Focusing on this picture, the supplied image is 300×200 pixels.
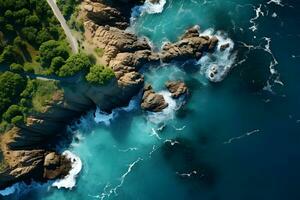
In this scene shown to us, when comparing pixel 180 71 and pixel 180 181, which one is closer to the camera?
pixel 180 181

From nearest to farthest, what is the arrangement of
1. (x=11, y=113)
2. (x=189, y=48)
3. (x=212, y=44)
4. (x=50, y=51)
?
(x=11, y=113) < (x=50, y=51) < (x=189, y=48) < (x=212, y=44)

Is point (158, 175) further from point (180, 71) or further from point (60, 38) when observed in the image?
point (60, 38)

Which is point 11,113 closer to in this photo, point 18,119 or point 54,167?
point 18,119

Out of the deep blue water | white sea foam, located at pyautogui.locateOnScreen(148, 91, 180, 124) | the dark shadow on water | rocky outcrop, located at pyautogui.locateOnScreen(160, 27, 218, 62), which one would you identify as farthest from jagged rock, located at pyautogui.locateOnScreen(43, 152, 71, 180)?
rocky outcrop, located at pyautogui.locateOnScreen(160, 27, 218, 62)

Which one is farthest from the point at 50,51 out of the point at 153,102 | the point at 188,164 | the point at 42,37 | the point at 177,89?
the point at 188,164

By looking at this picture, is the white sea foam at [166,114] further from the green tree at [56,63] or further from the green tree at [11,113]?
the green tree at [11,113]

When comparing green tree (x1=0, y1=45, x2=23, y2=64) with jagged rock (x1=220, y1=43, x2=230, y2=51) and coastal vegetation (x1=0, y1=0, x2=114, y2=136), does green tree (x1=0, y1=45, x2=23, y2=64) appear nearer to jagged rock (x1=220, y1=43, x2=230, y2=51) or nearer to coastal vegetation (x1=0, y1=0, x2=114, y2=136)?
coastal vegetation (x1=0, y1=0, x2=114, y2=136)

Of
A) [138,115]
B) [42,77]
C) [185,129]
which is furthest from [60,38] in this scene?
[185,129]

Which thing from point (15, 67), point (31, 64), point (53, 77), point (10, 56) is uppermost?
point (10, 56)
